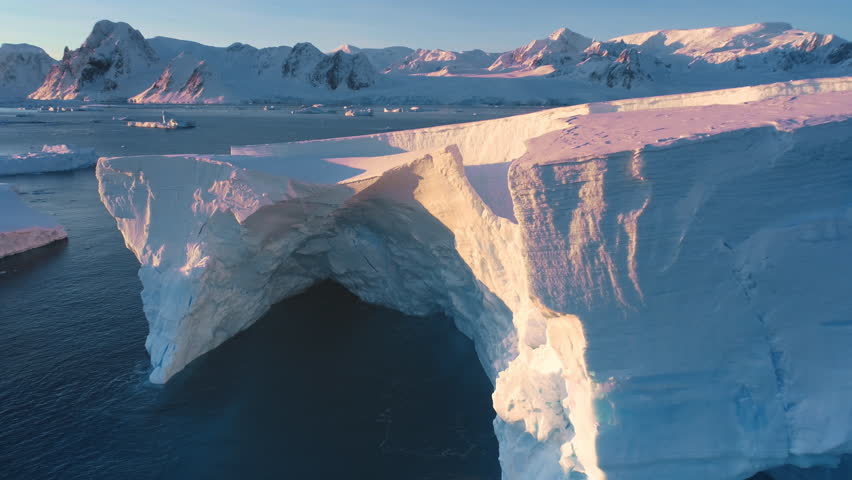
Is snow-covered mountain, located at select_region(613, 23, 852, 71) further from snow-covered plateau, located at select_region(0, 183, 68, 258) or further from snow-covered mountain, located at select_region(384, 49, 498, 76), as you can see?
snow-covered plateau, located at select_region(0, 183, 68, 258)

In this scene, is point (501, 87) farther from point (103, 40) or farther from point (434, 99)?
point (103, 40)

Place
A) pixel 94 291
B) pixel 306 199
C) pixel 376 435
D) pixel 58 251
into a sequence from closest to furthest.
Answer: pixel 376 435 < pixel 306 199 < pixel 94 291 < pixel 58 251

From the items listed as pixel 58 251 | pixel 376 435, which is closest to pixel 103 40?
pixel 58 251

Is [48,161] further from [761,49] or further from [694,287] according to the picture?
[761,49]

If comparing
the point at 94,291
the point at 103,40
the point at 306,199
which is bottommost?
the point at 94,291

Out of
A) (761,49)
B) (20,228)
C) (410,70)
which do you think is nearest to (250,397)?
(20,228)

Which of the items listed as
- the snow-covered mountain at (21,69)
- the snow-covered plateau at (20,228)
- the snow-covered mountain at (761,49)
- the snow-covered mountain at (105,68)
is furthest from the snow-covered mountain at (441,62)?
the snow-covered plateau at (20,228)
